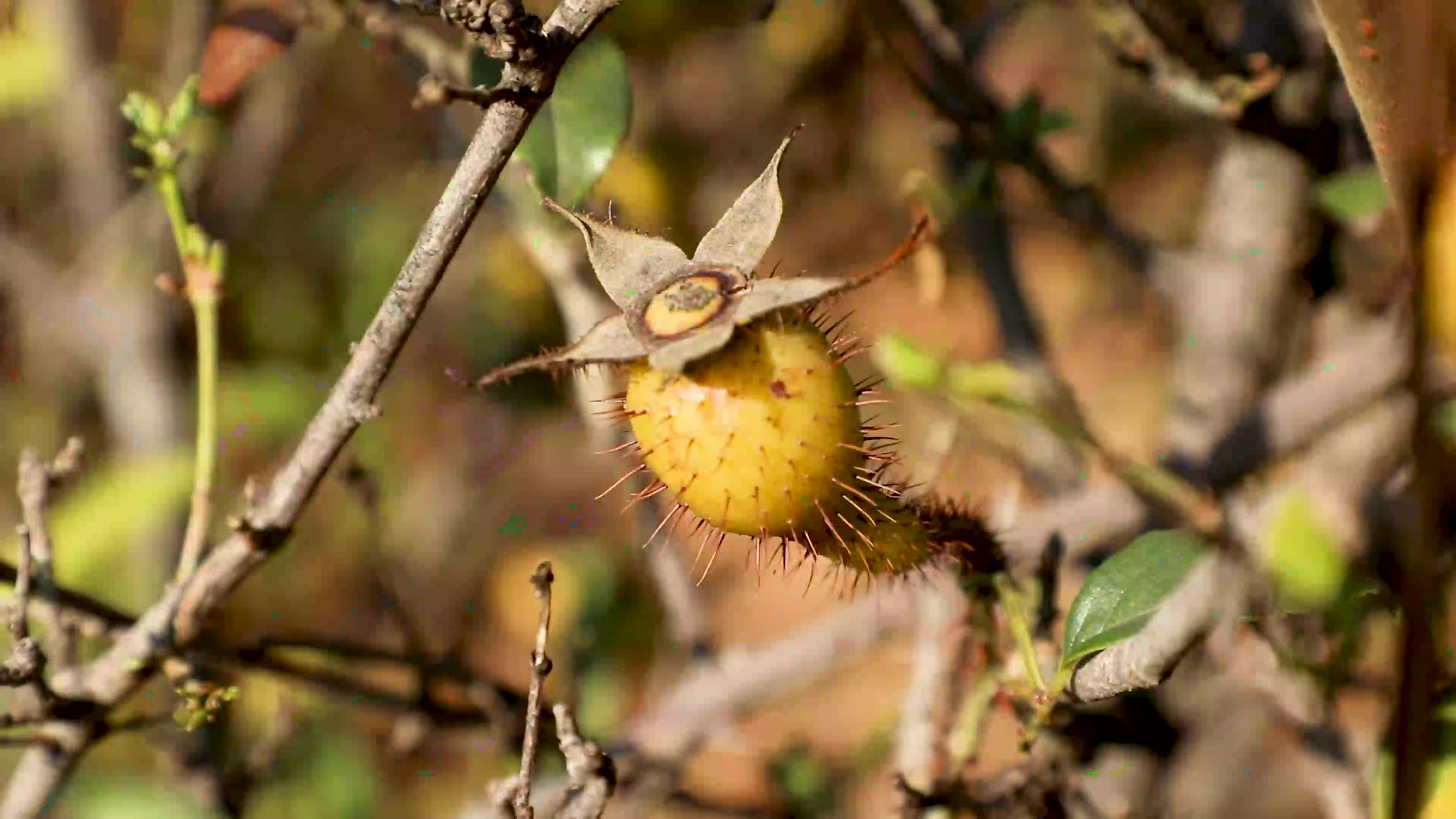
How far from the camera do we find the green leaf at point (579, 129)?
1107mm

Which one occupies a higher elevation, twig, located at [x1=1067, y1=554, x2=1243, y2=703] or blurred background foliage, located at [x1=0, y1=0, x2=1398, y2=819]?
blurred background foliage, located at [x1=0, y1=0, x2=1398, y2=819]

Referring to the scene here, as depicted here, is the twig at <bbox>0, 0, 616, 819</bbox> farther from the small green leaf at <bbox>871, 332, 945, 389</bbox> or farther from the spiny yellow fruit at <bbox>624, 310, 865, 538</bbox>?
the small green leaf at <bbox>871, 332, 945, 389</bbox>

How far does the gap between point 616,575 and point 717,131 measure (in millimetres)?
1042

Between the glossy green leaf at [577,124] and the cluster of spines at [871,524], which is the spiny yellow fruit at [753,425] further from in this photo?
the glossy green leaf at [577,124]

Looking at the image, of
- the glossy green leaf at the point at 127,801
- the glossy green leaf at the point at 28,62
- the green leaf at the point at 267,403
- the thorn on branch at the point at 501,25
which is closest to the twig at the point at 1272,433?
the thorn on branch at the point at 501,25

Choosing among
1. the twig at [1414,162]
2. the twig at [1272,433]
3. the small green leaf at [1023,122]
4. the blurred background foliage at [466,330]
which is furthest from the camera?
the blurred background foliage at [466,330]

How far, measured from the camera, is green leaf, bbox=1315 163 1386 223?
4.23 feet

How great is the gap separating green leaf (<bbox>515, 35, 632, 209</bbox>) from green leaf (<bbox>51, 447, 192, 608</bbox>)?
44.5 inches

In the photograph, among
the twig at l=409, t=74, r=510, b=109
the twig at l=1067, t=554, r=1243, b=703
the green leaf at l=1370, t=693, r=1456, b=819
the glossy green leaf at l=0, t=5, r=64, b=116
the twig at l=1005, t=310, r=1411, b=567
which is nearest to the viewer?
the twig at l=409, t=74, r=510, b=109

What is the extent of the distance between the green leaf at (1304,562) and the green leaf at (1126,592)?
108 millimetres

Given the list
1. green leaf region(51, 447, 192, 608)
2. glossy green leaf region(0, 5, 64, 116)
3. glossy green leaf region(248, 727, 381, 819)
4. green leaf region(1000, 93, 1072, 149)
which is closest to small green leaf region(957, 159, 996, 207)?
green leaf region(1000, 93, 1072, 149)

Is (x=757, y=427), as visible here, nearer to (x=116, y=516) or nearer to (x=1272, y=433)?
(x=1272, y=433)

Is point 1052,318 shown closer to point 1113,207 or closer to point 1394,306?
point 1113,207

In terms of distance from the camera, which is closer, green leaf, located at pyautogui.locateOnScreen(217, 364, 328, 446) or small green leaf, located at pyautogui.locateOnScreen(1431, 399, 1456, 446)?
small green leaf, located at pyautogui.locateOnScreen(1431, 399, 1456, 446)
